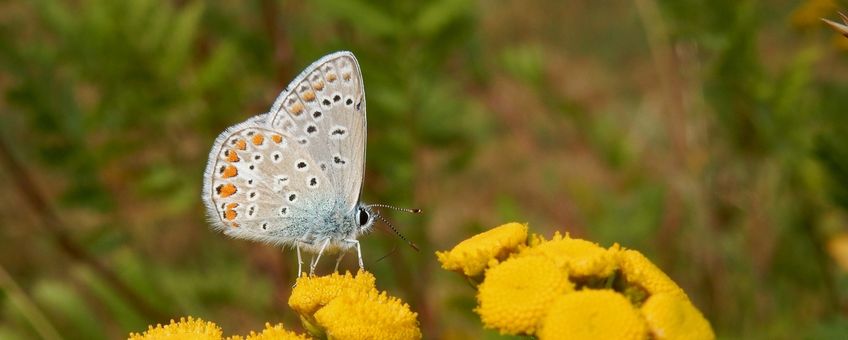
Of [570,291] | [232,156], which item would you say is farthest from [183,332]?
[232,156]

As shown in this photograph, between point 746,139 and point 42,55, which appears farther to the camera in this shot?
point 746,139

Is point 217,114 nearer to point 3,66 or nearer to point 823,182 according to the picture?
point 3,66

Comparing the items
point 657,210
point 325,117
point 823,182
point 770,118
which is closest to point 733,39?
point 770,118

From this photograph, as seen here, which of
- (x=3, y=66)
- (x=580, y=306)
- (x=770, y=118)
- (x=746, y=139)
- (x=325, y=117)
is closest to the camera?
(x=580, y=306)

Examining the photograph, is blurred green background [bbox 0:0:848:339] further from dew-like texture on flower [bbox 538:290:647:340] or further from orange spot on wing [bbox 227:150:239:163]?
dew-like texture on flower [bbox 538:290:647:340]

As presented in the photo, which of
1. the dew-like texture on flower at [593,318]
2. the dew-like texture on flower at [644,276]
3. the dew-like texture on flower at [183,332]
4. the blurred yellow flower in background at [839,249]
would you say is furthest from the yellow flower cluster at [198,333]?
the blurred yellow flower in background at [839,249]

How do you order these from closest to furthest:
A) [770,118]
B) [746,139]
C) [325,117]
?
[325,117] → [770,118] → [746,139]
